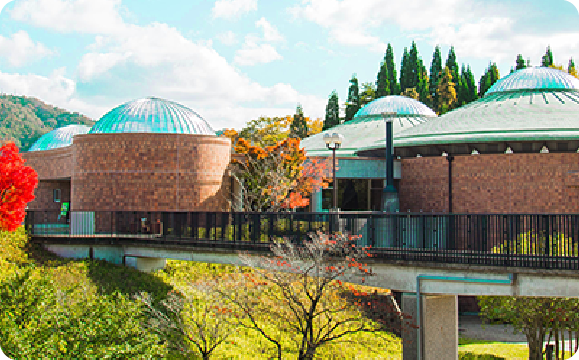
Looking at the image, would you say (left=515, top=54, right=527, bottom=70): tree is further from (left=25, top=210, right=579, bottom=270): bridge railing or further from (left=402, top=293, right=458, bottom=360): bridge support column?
(left=402, top=293, right=458, bottom=360): bridge support column

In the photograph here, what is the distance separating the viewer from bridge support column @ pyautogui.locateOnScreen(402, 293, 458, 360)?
15516 mm

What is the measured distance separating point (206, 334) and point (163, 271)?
20.2 feet

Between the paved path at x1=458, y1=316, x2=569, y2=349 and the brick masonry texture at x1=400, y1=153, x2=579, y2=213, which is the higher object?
the brick masonry texture at x1=400, y1=153, x2=579, y2=213

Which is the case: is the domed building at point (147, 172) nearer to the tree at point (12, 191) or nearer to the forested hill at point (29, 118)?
the tree at point (12, 191)

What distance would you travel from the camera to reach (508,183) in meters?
26.3

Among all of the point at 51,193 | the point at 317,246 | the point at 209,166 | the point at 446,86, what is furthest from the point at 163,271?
the point at 446,86

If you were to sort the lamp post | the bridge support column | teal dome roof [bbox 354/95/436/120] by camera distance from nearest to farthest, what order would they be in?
the bridge support column < the lamp post < teal dome roof [bbox 354/95/436/120]

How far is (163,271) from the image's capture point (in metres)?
23.0

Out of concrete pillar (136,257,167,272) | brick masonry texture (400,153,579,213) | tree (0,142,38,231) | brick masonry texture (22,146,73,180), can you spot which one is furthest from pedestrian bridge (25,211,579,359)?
brick masonry texture (22,146,73,180)

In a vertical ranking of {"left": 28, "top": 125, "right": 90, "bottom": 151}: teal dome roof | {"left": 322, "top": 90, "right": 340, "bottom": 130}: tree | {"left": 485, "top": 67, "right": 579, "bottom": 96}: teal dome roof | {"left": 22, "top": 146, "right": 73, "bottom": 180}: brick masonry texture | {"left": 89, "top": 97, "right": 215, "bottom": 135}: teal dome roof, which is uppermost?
{"left": 322, "top": 90, "right": 340, "bottom": 130}: tree

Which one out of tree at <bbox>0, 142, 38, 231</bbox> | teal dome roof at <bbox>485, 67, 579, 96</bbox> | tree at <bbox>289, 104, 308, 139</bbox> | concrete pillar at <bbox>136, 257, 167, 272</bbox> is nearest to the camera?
tree at <bbox>0, 142, 38, 231</bbox>

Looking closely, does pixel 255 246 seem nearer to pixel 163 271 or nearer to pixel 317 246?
pixel 317 246

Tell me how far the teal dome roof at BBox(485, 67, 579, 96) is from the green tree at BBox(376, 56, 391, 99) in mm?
43178

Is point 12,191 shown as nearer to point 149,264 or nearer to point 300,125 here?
point 149,264
